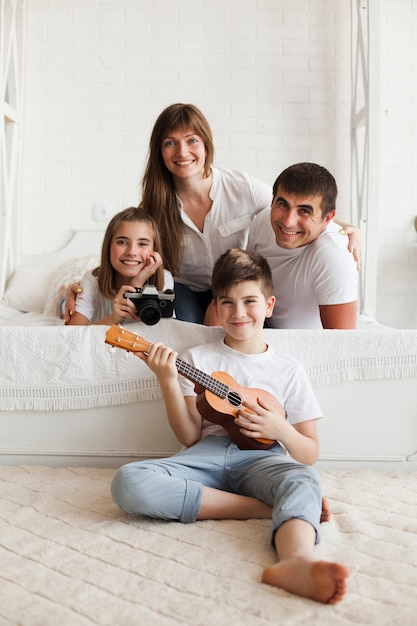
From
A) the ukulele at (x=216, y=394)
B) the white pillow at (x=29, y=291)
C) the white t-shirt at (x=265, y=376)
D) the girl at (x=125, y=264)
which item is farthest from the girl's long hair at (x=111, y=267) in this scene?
the white pillow at (x=29, y=291)

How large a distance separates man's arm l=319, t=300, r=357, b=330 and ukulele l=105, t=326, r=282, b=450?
531mm

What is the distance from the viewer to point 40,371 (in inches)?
75.2

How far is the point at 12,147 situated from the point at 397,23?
2.31m

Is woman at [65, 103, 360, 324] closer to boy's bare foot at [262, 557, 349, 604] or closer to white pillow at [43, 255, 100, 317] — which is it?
white pillow at [43, 255, 100, 317]

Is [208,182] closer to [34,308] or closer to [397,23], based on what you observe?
[34,308]

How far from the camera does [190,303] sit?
2453mm

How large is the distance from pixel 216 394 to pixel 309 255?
0.69m

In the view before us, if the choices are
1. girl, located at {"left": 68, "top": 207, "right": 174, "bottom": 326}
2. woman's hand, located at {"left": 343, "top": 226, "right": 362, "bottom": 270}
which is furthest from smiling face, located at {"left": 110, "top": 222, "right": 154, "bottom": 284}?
woman's hand, located at {"left": 343, "top": 226, "right": 362, "bottom": 270}

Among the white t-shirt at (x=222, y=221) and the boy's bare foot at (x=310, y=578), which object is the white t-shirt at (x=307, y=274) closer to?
the white t-shirt at (x=222, y=221)

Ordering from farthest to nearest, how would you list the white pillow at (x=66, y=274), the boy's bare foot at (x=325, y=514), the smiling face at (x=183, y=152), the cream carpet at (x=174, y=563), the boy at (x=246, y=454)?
the white pillow at (x=66, y=274) < the smiling face at (x=183, y=152) < the boy's bare foot at (x=325, y=514) < the boy at (x=246, y=454) < the cream carpet at (x=174, y=563)

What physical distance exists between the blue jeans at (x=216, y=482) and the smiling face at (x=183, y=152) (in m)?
1.03

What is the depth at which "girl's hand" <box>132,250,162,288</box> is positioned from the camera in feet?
6.93

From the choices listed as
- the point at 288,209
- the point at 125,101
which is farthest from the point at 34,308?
the point at 288,209

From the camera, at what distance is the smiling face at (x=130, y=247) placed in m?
2.12
